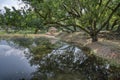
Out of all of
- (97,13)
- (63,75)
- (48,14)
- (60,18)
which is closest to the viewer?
(63,75)

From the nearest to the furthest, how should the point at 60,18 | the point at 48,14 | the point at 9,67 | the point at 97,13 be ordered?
the point at 9,67 → the point at 48,14 → the point at 60,18 → the point at 97,13

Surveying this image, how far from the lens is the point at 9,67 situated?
21016 mm

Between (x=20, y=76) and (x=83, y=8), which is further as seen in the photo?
(x=83, y=8)

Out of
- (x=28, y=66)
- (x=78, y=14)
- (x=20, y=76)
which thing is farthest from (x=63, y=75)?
(x=78, y=14)

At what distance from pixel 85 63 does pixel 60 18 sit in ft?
31.7

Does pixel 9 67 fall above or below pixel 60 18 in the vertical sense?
below

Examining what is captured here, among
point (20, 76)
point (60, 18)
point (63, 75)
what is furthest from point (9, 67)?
point (60, 18)

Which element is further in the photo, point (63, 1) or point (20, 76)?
point (63, 1)

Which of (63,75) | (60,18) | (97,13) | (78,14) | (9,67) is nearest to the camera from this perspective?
(63,75)

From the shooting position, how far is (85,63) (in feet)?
72.6

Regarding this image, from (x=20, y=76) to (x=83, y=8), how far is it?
19.1m

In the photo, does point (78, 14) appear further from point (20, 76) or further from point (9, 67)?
point (20, 76)

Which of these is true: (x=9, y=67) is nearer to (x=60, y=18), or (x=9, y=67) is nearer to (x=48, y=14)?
(x=48, y=14)

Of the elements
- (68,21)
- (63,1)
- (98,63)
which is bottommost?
(98,63)
